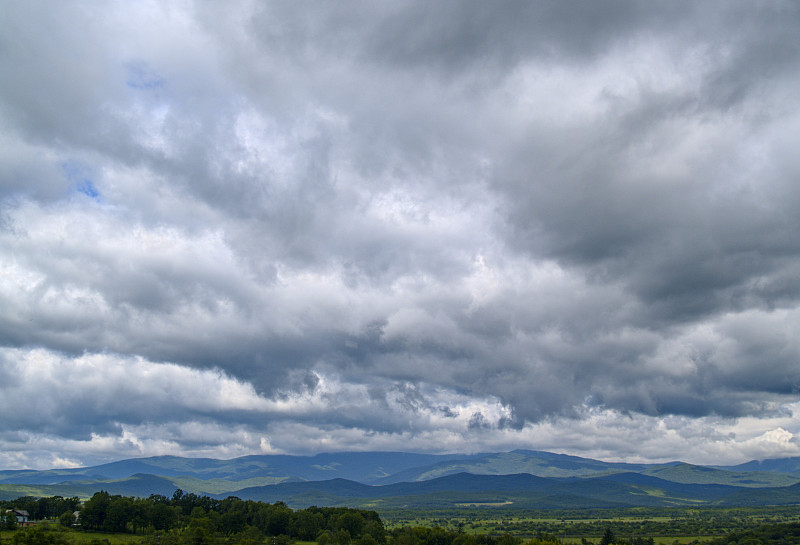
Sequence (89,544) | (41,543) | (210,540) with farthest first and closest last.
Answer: (210,540) < (89,544) < (41,543)

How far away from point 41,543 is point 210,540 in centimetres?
5566

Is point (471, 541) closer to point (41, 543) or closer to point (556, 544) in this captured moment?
point (556, 544)

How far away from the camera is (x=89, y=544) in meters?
175

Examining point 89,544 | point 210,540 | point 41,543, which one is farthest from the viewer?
point 210,540

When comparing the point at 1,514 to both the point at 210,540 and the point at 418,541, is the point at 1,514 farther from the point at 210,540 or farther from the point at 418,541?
the point at 418,541

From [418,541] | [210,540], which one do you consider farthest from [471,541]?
[210,540]

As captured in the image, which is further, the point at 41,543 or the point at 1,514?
the point at 1,514

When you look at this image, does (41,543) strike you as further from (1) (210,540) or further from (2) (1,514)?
(2) (1,514)

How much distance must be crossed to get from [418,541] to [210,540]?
72.9m

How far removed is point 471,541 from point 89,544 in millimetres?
126495

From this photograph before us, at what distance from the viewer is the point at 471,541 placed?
632 ft

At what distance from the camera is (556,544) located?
194875 mm

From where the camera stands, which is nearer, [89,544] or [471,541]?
[89,544]

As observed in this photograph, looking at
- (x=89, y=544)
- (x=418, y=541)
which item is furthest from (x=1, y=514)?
(x=418, y=541)
